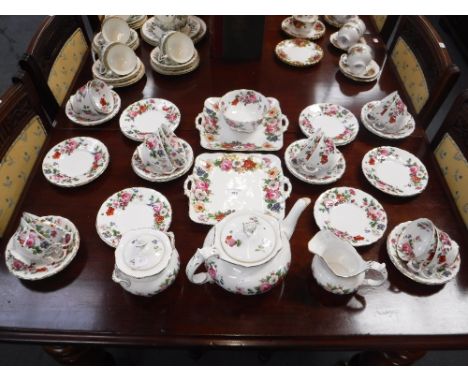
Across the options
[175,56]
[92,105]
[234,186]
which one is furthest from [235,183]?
[175,56]

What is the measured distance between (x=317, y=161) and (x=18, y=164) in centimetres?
99

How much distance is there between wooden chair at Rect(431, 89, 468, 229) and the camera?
1.19 m

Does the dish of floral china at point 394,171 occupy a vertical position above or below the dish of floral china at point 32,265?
above

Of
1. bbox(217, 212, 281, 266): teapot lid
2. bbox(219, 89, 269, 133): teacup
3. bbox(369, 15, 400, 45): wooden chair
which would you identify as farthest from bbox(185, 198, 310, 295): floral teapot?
bbox(369, 15, 400, 45): wooden chair

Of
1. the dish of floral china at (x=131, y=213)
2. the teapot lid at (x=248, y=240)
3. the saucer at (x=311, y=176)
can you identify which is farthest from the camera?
the saucer at (x=311, y=176)

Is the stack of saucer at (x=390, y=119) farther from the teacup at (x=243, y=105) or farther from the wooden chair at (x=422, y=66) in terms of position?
the teacup at (x=243, y=105)

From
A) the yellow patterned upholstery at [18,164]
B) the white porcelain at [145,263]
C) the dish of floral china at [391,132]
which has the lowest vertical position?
the yellow patterned upholstery at [18,164]

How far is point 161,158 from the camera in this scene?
1.14m

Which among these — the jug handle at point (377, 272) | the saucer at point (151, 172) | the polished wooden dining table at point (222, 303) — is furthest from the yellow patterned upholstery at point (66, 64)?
the jug handle at point (377, 272)

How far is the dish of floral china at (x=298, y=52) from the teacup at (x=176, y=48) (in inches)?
15.6

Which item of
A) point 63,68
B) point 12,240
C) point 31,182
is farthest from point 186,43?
point 12,240

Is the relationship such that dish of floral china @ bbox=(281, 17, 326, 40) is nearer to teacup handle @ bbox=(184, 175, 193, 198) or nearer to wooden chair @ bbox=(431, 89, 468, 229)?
wooden chair @ bbox=(431, 89, 468, 229)

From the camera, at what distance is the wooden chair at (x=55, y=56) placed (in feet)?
4.49

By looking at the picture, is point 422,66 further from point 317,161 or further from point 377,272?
point 377,272
